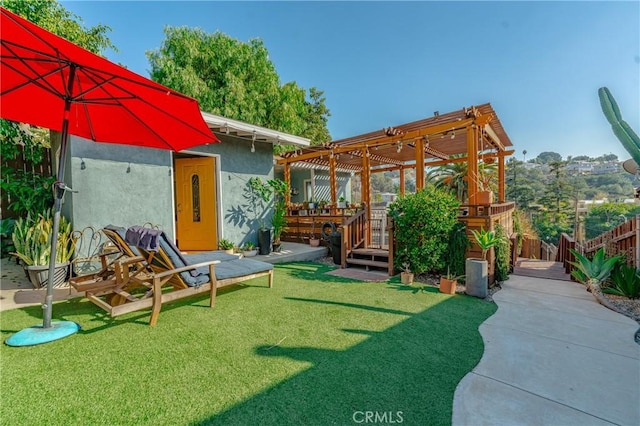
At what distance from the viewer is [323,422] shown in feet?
6.00

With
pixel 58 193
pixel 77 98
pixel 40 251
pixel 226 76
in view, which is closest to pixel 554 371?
pixel 58 193

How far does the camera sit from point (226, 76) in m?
15.2

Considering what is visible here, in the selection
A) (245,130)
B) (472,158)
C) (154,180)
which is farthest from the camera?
(245,130)

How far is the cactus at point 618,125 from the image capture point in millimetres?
5484

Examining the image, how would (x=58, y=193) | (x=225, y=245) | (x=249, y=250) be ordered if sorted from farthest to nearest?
(x=249, y=250) < (x=225, y=245) < (x=58, y=193)

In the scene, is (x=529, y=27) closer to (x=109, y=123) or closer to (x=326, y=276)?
(x=326, y=276)

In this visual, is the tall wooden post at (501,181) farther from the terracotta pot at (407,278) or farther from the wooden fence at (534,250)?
the terracotta pot at (407,278)

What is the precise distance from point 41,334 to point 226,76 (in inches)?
600

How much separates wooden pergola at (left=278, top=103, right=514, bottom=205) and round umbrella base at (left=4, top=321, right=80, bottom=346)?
669 cm

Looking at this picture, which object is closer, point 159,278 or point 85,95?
point 159,278

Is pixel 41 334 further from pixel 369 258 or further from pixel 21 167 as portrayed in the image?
pixel 369 258

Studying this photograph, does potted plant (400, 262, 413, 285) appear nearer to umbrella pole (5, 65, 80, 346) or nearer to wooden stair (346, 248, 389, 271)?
wooden stair (346, 248, 389, 271)

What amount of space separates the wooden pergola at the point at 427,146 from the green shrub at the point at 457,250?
85 cm

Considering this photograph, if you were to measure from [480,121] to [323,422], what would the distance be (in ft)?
21.6
